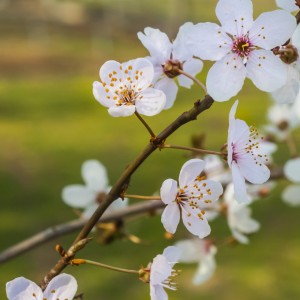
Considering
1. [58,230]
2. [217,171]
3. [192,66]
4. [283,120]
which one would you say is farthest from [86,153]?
[192,66]

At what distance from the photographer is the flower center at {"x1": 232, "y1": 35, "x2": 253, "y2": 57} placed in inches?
24.7

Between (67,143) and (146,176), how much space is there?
0.96 meters

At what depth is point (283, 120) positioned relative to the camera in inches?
51.5

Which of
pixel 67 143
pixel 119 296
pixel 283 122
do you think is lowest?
pixel 119 296

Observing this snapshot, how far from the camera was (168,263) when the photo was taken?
1.86ft

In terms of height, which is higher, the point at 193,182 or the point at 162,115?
the point at 193,182

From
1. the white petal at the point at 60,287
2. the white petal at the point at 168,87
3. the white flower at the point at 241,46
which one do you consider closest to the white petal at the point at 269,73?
the white flower at the point at 241,46

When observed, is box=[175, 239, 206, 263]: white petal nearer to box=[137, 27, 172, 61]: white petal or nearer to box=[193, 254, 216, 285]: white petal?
box=[193, 254, 216, 285]: white petal

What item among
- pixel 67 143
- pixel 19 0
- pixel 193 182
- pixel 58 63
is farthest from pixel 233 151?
pixel 19 0

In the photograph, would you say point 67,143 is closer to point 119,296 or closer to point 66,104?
point 66,104

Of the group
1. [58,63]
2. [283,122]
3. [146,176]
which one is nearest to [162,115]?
[146,176]

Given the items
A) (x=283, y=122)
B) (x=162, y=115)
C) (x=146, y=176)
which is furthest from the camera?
(x=162, y=115)

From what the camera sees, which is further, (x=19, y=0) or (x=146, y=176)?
(x=19, y=0)

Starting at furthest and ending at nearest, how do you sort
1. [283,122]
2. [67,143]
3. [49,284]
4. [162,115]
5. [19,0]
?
[19,0]
[162,115]
[67,143]
[283,122]
[49,284]
